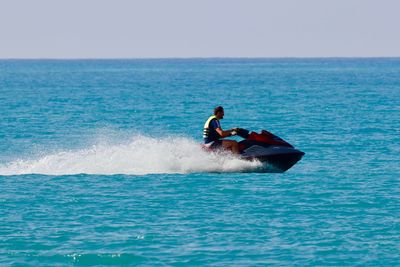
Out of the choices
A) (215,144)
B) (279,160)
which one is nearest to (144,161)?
(215,144)

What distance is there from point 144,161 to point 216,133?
2.63 meters

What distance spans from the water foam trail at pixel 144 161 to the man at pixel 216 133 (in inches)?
14.4

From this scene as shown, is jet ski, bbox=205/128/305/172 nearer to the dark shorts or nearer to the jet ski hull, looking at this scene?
the jet ski hull

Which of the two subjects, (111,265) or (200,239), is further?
(200,239)

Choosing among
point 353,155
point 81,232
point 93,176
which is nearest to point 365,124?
point 353,155

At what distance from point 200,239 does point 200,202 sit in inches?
148

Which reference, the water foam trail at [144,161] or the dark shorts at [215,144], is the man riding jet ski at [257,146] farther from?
the water foam trail at [144,161]

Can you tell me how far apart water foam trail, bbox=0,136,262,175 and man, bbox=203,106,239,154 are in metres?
0.37

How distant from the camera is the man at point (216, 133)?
2236 centimetres

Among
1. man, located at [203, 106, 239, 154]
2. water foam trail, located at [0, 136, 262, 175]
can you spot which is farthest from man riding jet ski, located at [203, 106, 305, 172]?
water foam trail, located at [0, 136, 262, 175]

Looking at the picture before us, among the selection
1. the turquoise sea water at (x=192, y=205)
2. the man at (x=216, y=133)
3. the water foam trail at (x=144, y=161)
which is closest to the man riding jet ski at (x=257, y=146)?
the man at (x=216, y=133)

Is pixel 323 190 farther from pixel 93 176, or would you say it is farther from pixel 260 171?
pixel 93 176

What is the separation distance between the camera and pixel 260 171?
23594mm

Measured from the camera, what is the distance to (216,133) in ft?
74.3
